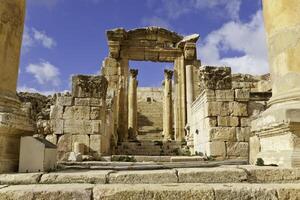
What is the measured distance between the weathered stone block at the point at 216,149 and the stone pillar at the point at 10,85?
6787 millimetres

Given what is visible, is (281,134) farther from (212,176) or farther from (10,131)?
(10,131)

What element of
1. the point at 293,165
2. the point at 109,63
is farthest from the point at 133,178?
the point at 109,63

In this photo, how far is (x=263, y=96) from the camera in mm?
13055

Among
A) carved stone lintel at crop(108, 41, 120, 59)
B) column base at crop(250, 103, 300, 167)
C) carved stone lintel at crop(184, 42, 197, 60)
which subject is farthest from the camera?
carved stone lintel at crop(184, 42, 197, 60)

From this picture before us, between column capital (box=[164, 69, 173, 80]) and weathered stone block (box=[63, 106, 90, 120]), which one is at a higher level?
column capital (box=[164, 69, 173, 80])

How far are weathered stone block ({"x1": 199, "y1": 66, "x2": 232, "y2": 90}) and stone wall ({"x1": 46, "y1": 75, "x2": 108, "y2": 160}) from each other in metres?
3.61

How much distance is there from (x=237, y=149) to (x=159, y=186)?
24.6 ft

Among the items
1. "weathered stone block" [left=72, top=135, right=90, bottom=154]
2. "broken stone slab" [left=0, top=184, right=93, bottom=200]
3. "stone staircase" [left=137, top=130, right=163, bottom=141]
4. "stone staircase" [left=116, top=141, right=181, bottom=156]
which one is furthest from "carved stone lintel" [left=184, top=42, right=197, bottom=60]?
"broken stone slab" [left=0, top=184, right=93, bottom=200]

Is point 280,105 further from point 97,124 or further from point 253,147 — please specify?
point 97,124

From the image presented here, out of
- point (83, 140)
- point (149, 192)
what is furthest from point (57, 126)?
point (149, 192)

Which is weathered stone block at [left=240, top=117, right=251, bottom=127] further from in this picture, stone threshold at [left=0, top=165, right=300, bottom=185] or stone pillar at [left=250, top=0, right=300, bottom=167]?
stone threshold at [left=0, top=165, right=300, bottom=185]

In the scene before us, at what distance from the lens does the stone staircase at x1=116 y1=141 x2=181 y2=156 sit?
13.8 metres

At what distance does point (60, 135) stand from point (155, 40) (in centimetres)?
1017

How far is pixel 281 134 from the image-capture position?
4.34 metres
